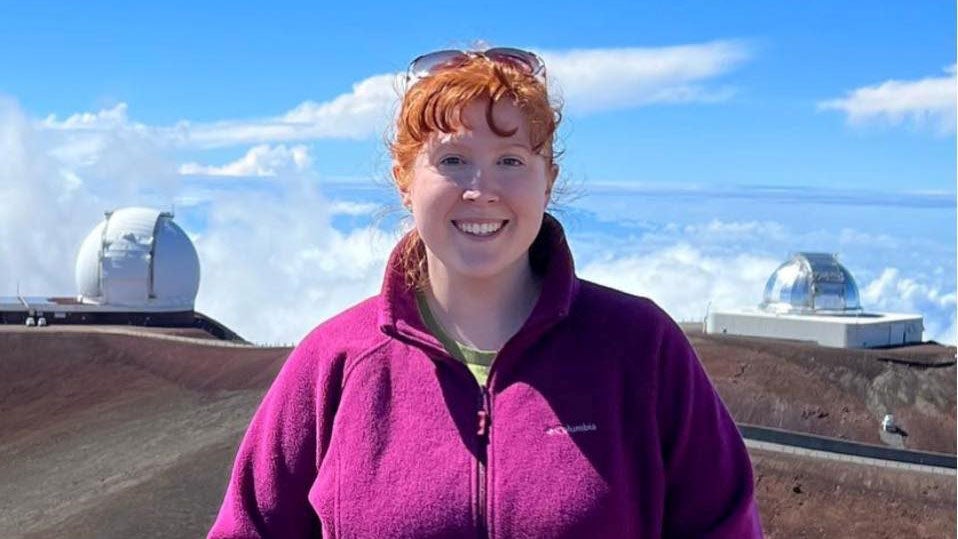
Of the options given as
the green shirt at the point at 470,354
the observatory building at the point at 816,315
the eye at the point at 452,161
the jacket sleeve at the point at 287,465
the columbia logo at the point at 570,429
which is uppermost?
the eye at the point at 452,161

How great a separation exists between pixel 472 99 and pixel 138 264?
34.0 metres

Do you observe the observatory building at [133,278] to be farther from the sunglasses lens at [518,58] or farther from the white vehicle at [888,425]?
the sunglasses lens at [518,58]

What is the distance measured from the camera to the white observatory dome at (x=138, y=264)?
3509cm

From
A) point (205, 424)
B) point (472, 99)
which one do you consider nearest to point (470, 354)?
point (472, 99)

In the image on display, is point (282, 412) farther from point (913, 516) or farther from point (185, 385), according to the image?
point (185, 385)

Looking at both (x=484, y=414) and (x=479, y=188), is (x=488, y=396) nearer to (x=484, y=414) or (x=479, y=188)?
(x=484, y=414)

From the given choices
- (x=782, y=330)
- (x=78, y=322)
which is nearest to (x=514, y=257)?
(x=782, y=330)

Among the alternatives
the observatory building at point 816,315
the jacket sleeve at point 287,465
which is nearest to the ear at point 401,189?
the jacket sleeve at point 287,465

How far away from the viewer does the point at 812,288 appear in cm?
3189

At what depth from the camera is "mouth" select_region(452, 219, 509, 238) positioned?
2.98 metres

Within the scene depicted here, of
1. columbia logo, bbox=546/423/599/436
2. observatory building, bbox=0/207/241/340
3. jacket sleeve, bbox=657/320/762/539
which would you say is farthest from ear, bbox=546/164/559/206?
observatory building, bbox=0/207/241/340

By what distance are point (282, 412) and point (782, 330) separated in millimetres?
29347

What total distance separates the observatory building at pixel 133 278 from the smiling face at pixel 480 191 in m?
33.1

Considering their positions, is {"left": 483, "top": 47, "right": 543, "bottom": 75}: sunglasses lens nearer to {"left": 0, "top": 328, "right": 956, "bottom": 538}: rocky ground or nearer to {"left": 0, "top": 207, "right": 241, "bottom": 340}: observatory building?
{"left": 0, "top": 328, "right": 956, "bottom": 538}: rocky ground
